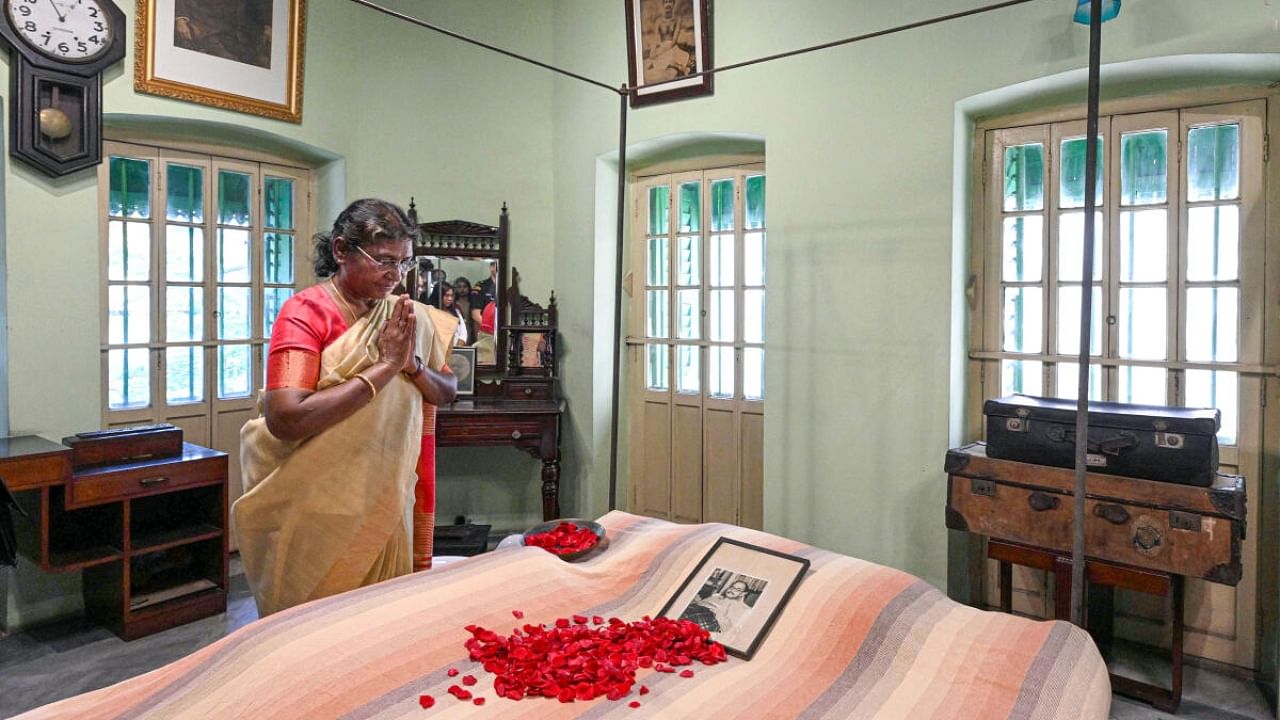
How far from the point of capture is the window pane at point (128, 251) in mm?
3586

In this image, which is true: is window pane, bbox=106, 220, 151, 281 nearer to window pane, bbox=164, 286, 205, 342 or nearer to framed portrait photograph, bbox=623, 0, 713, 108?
window pane, bbox=164, 286, 205, 342

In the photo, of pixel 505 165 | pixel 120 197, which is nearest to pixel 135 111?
pixel 120 197

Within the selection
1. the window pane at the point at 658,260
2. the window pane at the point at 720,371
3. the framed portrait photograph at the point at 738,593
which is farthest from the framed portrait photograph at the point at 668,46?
the framed portrait photograph at the point at 738,593

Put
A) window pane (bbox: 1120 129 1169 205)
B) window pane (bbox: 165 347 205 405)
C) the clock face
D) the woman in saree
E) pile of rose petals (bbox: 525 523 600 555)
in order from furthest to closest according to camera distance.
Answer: window pane (bbox: 165 347 205 405)
the clock face
window pane (bbox: 1120 129 1169 205)
pile of rose petals (bbox: 525 523 600 555)
the woman in saree

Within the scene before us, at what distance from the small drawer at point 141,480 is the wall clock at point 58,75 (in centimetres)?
121

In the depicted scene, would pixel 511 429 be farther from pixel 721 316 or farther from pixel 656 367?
pixel 721 316

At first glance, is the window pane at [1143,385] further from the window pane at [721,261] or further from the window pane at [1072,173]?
the window pane at [721,261]

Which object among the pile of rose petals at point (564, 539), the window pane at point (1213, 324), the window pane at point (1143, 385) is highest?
the window pane at point (1213, 324)

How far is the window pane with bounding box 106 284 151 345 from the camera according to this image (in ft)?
11.8

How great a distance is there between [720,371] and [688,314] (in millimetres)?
346

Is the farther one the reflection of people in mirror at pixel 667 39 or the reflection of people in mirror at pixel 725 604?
the reflection of people in mirror at pixel 667 39

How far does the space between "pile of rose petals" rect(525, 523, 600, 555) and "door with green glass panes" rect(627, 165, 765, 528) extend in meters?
1.91

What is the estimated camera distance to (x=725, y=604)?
5.51 feet

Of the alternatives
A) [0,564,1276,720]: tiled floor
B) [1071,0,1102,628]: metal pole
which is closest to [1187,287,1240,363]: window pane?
[0,564,1276,720]: tiled floor
